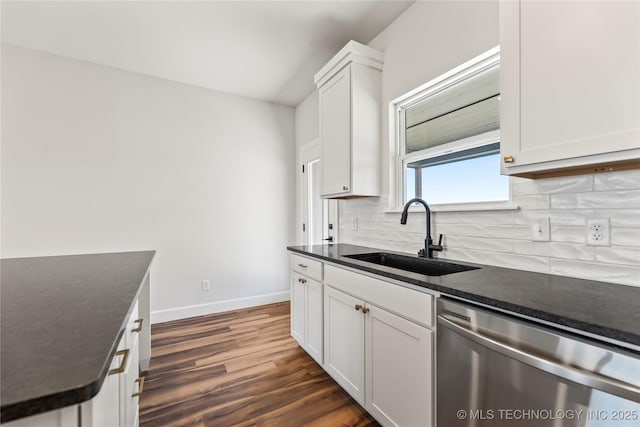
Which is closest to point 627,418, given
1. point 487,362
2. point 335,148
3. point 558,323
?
point 558,323

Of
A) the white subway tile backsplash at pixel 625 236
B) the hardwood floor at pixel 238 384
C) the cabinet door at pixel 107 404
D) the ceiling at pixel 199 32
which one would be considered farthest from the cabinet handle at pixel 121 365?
the ceiling at pixel 199 32

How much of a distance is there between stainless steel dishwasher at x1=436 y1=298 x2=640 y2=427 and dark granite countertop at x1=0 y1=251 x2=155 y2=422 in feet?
3.53

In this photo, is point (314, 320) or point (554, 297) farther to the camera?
point (314, 320)

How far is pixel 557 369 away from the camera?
774mm

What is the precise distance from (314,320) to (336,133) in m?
1.54

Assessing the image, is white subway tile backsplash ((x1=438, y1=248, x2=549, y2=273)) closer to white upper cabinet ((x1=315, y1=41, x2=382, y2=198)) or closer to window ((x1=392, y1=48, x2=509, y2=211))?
window ((x1=392, y1=48, x2=509, y2=211))

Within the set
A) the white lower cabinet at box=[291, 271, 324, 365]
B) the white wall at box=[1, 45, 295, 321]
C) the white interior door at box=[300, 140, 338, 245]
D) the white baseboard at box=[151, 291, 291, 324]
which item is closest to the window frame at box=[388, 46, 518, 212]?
the white lower cabinet at box=[291, 271, 324, 365]

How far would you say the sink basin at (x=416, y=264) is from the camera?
5.47ft

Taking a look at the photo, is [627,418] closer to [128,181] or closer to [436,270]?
[436,270]

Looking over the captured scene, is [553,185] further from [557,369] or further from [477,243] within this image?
[557,369]

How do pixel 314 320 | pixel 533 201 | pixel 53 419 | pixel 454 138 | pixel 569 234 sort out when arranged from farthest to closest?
pixel 314 320, pixel 454 138, pixel 533 201, pixel 569 234, pixel 53 419

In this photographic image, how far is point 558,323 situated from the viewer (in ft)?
2.56

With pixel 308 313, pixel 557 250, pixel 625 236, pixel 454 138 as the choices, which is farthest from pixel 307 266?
pixel 625 236

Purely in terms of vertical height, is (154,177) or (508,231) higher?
(154,177)
